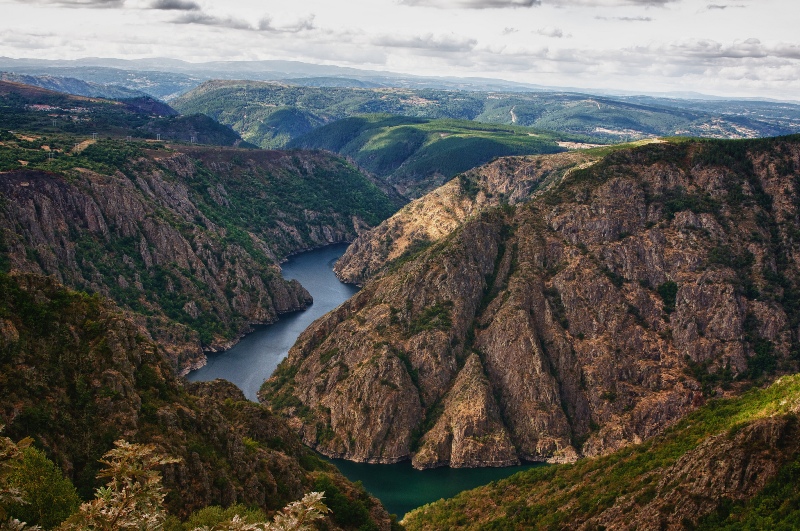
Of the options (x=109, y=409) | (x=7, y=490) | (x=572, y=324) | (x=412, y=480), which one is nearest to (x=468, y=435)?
(x=412, y=480)

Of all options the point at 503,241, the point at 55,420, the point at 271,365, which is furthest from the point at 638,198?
the point at 55,420

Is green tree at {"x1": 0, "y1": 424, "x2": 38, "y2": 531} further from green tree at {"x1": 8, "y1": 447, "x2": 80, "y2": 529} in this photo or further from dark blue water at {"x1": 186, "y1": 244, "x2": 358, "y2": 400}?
dark blue water at {"x1": 186, "y1": 244, "x2": 358, "y2": 400}

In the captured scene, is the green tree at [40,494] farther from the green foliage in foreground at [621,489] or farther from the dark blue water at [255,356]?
the dark blue water at [255,356]

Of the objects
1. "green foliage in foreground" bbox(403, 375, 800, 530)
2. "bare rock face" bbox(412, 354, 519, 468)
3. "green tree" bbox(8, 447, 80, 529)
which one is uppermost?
"green tree" bbox(8, 447, 80, 529)

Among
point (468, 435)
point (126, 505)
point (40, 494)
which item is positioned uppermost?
point (126, 505)

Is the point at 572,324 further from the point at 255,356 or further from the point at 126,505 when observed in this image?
the point at 126,505

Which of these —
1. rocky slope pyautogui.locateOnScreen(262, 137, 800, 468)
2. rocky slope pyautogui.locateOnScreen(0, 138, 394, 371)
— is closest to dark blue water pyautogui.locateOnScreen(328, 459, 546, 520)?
rocky slope pyautogui.locateOnScreen(262, 137, 800, 468)

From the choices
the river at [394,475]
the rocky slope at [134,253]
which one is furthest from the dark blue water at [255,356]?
the rocky slope at [134,253]

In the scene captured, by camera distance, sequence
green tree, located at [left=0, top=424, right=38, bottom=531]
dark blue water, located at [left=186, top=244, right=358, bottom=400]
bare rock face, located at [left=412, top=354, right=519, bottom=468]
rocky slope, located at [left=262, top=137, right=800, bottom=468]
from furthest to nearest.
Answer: dark blue water, located at [left=186, top=244, right=358, bottom=400]
rocky slope, located at [left=262, top=137, right=800, bottom=468]
bare rock face, located at [left=412, top=354, right=519, bottom=468]
green tree, located at [left=0, top=424, right=38, bottom=531]
